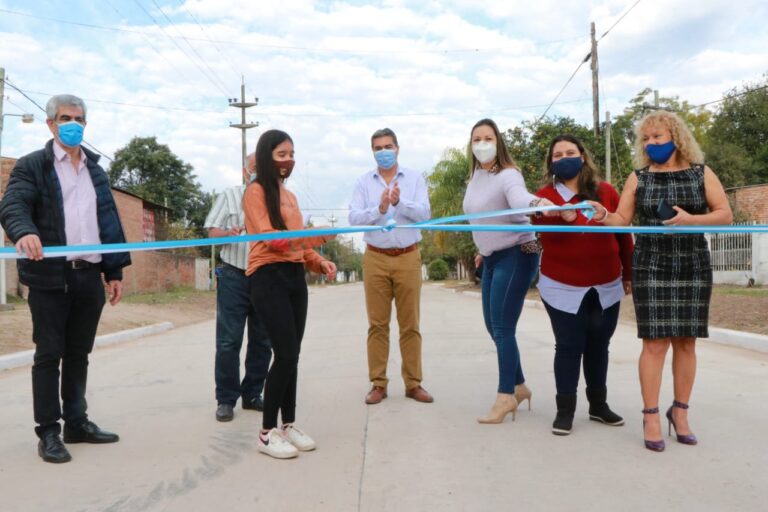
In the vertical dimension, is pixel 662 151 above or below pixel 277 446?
above

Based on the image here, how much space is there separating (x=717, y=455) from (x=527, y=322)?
846cm

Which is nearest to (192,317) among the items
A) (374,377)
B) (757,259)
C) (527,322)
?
(527,322)

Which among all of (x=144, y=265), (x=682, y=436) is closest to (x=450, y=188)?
→ (x=144, y=265)

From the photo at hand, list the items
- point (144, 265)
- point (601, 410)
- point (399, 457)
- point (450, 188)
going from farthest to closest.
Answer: point (450, 188)
point (144, 265)
point (601, 410)
point (399, 457)

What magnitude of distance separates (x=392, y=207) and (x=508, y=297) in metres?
Result: 1.21

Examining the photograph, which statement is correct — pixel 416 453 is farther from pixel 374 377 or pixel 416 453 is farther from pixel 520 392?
pixel 374 377

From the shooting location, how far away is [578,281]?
161 inches

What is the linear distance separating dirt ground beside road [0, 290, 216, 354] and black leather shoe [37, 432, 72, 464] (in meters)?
5.68

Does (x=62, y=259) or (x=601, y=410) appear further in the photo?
(x=601, y=410)

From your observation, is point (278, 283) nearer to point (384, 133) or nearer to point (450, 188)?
point (384, 133)

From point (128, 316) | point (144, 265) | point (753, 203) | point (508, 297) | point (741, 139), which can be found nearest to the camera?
point (508, 297)

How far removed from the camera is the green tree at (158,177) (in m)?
57.8

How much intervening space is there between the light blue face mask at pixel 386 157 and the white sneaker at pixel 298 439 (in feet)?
7.09

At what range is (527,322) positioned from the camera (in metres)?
12.0
